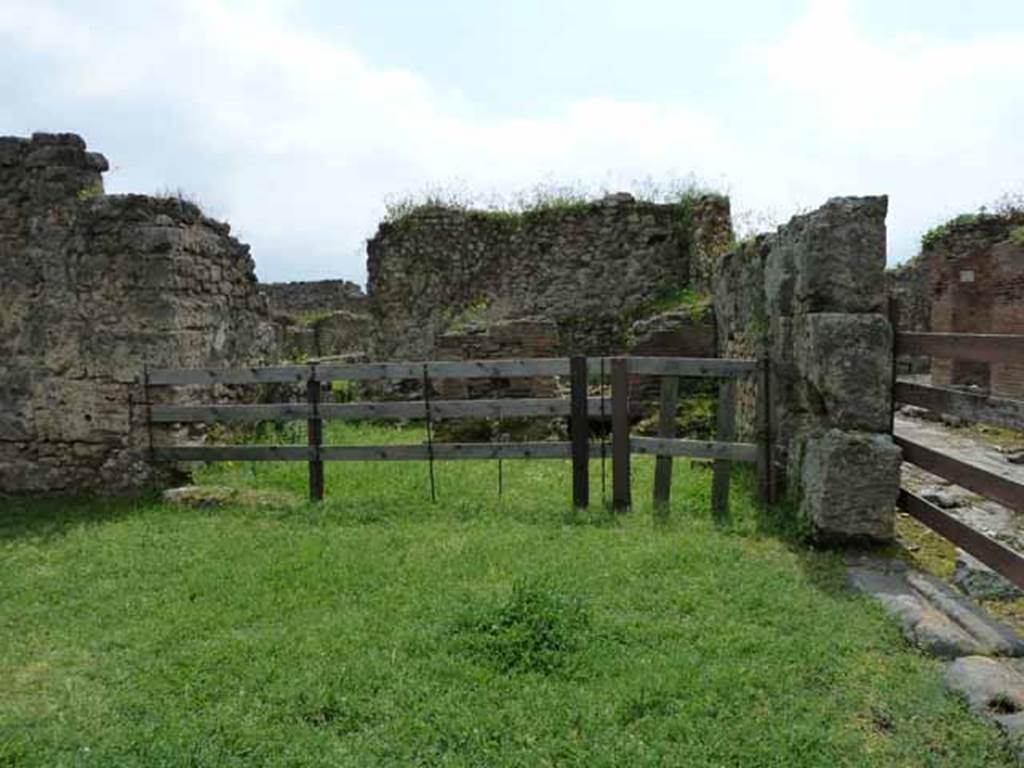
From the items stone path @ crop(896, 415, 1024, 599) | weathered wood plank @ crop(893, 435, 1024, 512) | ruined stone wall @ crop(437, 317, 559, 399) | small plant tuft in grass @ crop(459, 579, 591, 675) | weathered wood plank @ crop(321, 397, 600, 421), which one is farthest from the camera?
ruined stone wall @ crop(437, 317, 559, 399)

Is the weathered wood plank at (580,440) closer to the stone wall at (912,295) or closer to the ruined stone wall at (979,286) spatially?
the ruined stone wall at (979,286)

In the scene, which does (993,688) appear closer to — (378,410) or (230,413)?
(378,410)

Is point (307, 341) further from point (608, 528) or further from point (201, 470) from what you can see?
point (608, 528)

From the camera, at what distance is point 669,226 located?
15.2 meters

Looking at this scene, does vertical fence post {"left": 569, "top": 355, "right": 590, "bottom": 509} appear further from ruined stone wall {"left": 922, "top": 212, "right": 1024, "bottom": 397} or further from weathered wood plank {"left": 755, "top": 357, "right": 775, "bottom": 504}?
ruined stone wall {"left": 922, "top": 212, "right": 1024, "bottom": 397}

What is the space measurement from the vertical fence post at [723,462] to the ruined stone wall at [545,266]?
27.4 ft

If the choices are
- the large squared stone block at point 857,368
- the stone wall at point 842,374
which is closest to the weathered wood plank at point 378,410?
the stone wall at point 842,374

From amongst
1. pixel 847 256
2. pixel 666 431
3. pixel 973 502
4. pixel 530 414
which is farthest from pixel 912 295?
pixel 530 414

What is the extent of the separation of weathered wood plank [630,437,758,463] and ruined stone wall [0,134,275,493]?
15.4 ft

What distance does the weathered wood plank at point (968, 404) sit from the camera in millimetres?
4086

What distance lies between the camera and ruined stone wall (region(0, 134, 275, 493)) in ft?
24.7

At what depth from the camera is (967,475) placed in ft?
14.6

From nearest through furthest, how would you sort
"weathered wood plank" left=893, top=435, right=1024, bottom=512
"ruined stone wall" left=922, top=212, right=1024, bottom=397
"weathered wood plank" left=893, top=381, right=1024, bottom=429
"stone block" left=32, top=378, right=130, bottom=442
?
"weathered wood plank" left=893, top=435, right=1024, bottom=512, "weathered wood plank" left=893, top=381, right=1024, bottom=429, "stone block" left=32, top=378, right=130, bottom=442, "ruined stone wall" left=922, top=212, right=1024, bottom=397

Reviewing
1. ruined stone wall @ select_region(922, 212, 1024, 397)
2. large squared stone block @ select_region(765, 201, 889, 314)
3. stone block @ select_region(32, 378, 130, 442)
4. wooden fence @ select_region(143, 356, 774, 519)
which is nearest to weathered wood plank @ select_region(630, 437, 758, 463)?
wooden fence @ select_region(143, 356, 774, 519)
